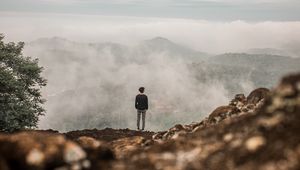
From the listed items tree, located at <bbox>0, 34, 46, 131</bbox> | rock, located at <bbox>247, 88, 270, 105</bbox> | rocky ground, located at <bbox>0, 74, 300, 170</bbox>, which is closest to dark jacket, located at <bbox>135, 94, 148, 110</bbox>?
tree, located at <bbox>0, 34, 46, 131</bbox>

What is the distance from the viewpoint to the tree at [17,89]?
117 feet

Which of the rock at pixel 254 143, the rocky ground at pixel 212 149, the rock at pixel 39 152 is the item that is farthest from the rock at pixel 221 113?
the rock at pixel 39 152

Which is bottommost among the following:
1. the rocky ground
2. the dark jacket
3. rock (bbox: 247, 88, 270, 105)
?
the rocky ground

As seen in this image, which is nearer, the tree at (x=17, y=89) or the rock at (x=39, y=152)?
the rock at (x=39, y=152)

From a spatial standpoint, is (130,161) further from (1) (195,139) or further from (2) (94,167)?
(1) (195,139)

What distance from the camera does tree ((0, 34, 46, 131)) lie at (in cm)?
3559

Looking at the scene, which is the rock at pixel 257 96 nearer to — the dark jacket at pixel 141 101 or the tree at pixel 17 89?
the dark jacket at pixel 141 101

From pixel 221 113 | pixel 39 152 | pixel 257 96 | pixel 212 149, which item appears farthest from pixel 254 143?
pixel 257 96

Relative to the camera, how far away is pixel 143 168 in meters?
7.94

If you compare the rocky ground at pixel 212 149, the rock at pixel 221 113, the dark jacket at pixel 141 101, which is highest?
the dark jacket at pixel 141 101

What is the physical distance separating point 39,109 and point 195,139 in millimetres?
33809

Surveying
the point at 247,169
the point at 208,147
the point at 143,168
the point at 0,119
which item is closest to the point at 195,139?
the point at 208,147

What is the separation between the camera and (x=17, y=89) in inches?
1491

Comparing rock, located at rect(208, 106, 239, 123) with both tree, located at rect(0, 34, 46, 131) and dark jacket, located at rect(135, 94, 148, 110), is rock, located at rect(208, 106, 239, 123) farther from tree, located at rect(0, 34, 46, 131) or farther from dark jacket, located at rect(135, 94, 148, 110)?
tree, located at rect(0, 34, 46, 131)
